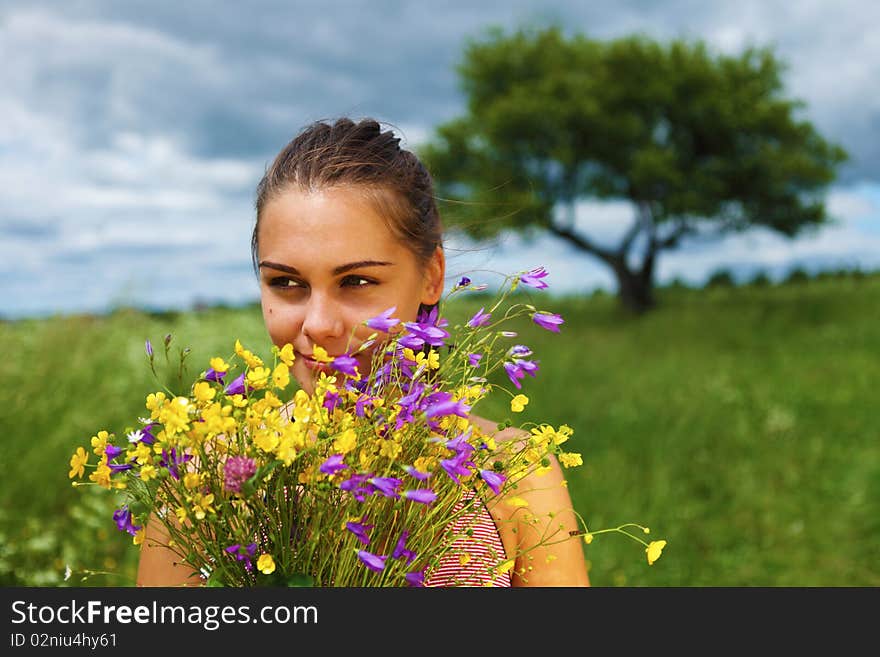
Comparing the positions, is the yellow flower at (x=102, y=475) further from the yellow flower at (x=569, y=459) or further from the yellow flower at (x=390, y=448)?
the yellow flower at (x=569, y=459)

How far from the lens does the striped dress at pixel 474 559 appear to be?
1878 mm

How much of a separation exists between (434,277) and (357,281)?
1.36ft

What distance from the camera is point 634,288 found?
76.7 feet

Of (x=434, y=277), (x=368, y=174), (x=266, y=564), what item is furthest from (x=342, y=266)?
(x=266, y=564)

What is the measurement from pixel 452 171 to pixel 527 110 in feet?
11.1

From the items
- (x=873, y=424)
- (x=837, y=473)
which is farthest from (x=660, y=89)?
(x=837, y=473)

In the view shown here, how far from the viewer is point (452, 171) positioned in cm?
2397

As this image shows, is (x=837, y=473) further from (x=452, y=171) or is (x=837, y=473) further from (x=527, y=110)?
(x=452, y=171)

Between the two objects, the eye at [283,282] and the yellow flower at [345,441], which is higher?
the eye at [283,282]

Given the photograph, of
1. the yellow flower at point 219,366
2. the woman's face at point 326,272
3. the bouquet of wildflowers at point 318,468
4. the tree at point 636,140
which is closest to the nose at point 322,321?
the woman's face at point 326,272

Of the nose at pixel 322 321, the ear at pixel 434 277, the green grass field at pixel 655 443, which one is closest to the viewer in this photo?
the nose at pixel 322 321

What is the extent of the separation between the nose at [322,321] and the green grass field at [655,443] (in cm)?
84

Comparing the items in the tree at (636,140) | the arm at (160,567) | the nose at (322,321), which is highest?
the tree at (636,140)
